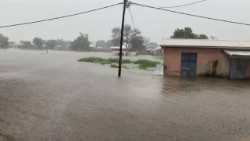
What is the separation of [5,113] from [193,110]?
747 cm

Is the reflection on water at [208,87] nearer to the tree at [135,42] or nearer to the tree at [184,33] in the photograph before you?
the tree at [184,33]

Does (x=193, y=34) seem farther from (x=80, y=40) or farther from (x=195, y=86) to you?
(x=80, y=40)

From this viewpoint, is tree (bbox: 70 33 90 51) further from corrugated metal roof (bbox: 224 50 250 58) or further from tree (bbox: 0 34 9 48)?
corrugated metal roof (bbox: 224 50 250 58)

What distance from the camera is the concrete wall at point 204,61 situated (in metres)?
31.1

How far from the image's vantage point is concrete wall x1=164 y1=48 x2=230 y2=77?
31.1 meters

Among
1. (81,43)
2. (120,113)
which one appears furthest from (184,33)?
(81,43)

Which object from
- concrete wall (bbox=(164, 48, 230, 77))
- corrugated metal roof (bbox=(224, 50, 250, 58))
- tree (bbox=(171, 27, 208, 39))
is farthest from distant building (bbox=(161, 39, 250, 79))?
tree (bbox=(171, 27, 208, 39))

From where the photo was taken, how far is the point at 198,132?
1203 cm

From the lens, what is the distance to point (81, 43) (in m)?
146

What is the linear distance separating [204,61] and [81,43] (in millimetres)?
117237

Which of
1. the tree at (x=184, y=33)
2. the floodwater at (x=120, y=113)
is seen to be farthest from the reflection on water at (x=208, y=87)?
the tree at (x=184, y=33)

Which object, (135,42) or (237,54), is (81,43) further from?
(237,54)

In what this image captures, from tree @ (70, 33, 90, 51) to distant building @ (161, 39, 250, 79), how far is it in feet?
369

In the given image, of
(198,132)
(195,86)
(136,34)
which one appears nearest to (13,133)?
(198,132)
